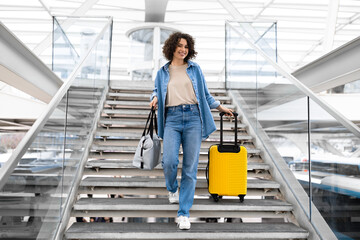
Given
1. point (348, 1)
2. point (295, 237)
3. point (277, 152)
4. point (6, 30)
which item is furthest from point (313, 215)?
point (348, 1)

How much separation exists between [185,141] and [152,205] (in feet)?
2.20

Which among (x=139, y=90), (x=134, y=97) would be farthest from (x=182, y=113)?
(x=139, y=90)

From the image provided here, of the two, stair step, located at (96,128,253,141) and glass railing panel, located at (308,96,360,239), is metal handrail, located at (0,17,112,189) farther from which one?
glass railing panel, located at (308,96,360,239)

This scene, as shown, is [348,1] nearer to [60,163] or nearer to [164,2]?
[164,2]

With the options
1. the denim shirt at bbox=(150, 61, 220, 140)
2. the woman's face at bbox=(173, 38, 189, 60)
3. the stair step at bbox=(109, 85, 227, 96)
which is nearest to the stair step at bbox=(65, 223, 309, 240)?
the denim shirt at bbox=(150, 61, 220, 140)

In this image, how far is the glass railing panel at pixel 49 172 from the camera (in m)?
1.79

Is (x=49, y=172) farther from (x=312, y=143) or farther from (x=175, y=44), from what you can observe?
(x=312, y=143)

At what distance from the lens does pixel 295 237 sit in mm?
2697

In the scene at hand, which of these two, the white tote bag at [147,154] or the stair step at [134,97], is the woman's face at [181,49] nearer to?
the white tote bag at [147,154]

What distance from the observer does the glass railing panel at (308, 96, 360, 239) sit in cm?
241

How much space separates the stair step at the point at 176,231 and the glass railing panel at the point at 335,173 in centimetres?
31

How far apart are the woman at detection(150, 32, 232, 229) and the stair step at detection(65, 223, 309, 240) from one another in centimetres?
14

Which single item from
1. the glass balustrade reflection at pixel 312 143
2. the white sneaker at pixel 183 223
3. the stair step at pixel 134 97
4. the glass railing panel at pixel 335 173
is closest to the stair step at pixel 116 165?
the glass balustrade reflection at pixel 312 143

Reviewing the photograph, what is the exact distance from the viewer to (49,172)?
2.36 m
